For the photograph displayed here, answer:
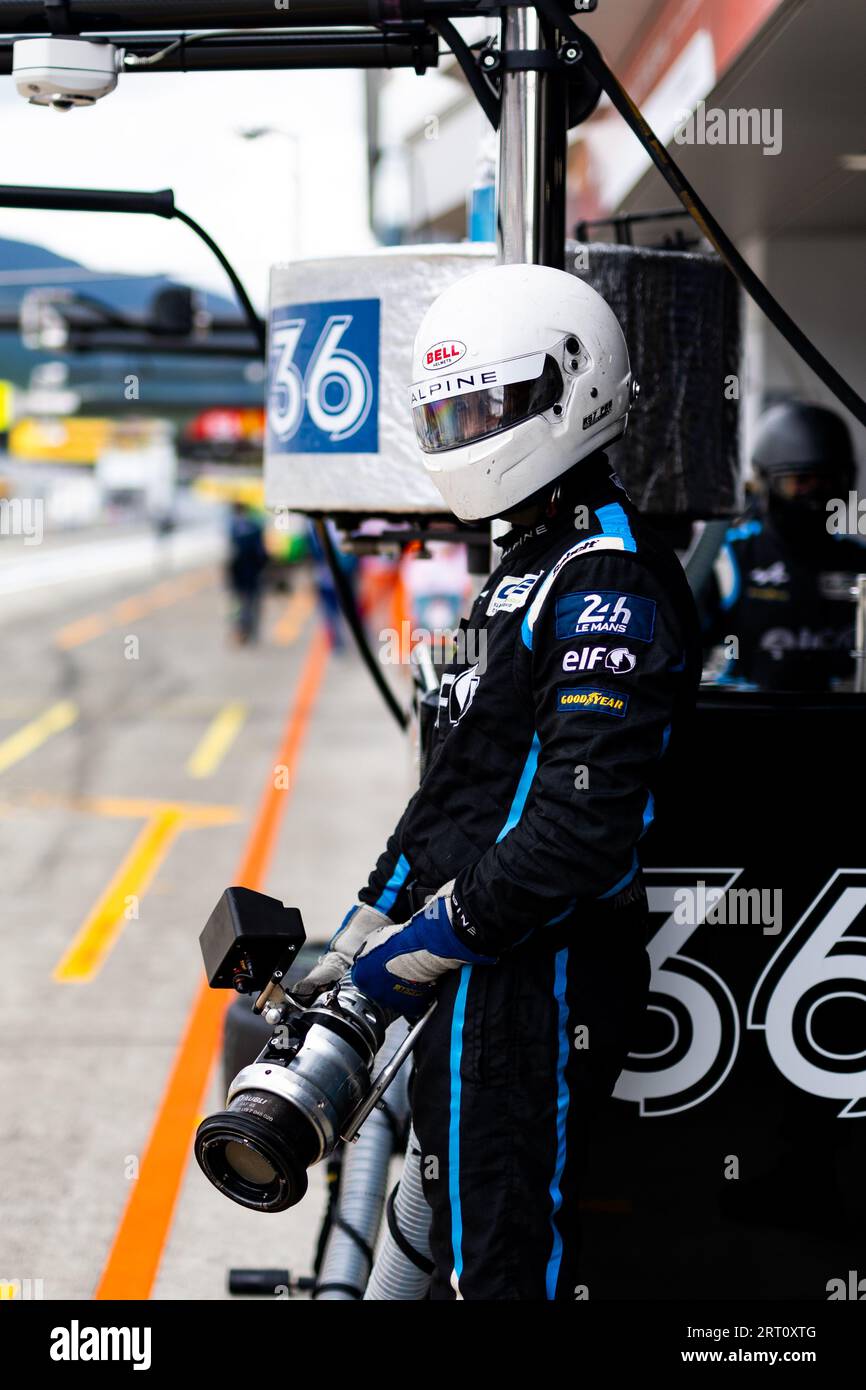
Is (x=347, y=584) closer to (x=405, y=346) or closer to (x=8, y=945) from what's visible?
(x=405, y=346)

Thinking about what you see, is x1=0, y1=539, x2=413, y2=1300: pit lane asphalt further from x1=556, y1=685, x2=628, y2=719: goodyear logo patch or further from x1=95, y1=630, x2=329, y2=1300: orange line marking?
x1=556, y1=685, x2=628, y2=719: goodyear logo patch

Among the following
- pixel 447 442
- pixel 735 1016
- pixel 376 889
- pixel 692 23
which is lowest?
pixel 735 1016

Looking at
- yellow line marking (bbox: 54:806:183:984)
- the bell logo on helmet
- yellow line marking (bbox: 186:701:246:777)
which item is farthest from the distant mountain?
the bell logo on helmet

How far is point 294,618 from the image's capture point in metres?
27.2

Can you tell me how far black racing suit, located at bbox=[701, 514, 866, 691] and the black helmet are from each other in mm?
258

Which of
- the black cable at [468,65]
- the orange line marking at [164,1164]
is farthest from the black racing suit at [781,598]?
the black cable at [468,65]

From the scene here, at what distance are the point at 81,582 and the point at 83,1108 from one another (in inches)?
1357

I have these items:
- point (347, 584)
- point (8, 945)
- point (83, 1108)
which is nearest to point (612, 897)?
point (347, 584)

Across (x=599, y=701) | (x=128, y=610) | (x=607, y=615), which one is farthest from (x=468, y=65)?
(x=128, y=610)

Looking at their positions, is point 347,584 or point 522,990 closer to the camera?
point 522,990

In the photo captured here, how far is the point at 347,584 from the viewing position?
13.7ft

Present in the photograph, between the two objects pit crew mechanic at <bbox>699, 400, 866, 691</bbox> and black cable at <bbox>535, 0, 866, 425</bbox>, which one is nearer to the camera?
black cable at <bbox>535, 0, 866, 425</bbox>

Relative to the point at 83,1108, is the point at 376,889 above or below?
above

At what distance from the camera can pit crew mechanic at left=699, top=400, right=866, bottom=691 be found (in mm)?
4961
